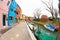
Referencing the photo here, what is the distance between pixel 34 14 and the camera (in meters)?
76.0

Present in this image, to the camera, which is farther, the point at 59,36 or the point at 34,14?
the point at 34,14

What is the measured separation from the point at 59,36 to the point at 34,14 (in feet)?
242

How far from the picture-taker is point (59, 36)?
2199mm
